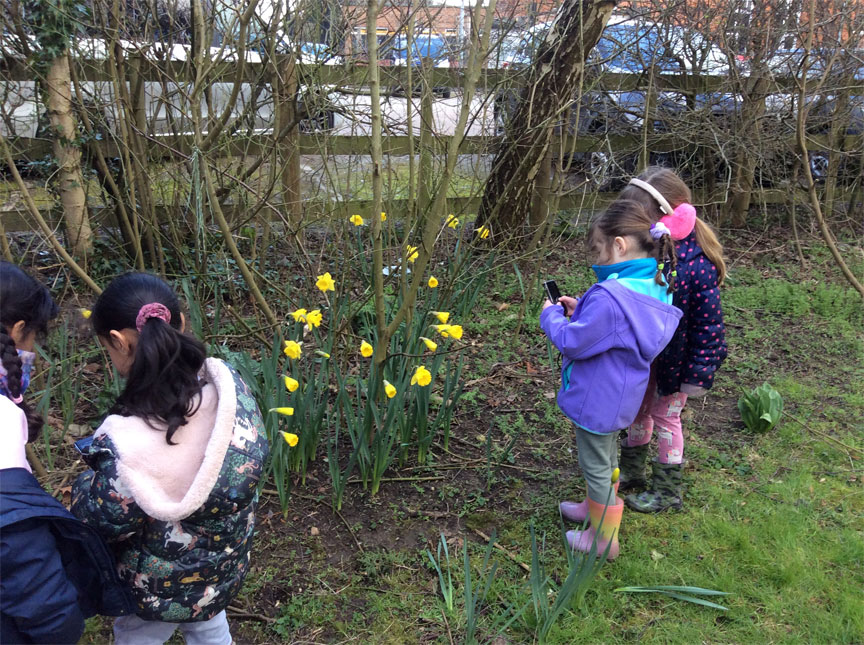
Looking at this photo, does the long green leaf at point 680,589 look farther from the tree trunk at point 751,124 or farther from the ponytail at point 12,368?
the tree trunk at point 751,124

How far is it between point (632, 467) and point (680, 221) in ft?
3.66

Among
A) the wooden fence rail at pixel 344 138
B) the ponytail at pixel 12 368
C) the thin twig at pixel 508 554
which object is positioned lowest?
the thin twig at pixel 508 554

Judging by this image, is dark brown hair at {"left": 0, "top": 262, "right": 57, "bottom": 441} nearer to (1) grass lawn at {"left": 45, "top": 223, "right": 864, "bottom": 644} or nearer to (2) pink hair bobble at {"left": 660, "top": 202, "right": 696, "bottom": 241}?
(1) grass lawn at {"left": 45, "top": 223, "right": 864, "bottom": 644}

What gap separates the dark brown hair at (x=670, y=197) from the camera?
7.64 feet

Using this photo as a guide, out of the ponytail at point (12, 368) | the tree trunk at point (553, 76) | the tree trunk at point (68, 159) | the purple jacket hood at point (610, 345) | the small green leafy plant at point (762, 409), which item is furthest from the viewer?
the tree trunk at point (553, 76)

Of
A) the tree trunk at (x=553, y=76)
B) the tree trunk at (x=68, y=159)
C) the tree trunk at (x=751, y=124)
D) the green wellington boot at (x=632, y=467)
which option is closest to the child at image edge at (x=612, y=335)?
the green wellington boot at (x=632, y=467)

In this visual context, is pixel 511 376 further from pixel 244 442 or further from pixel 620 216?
pixel 244 442

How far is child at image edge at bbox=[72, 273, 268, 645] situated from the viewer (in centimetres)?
146

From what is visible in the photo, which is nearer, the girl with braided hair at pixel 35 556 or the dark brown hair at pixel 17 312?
the girl with braided hair at pixel 35 556

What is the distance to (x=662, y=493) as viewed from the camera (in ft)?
8.96

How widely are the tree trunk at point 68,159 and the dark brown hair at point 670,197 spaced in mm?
3119

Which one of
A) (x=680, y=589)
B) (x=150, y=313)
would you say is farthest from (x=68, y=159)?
(x=680, y=589)

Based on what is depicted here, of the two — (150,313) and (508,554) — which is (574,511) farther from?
(150,313)

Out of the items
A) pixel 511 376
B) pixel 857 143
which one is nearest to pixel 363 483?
pixel 511 376
